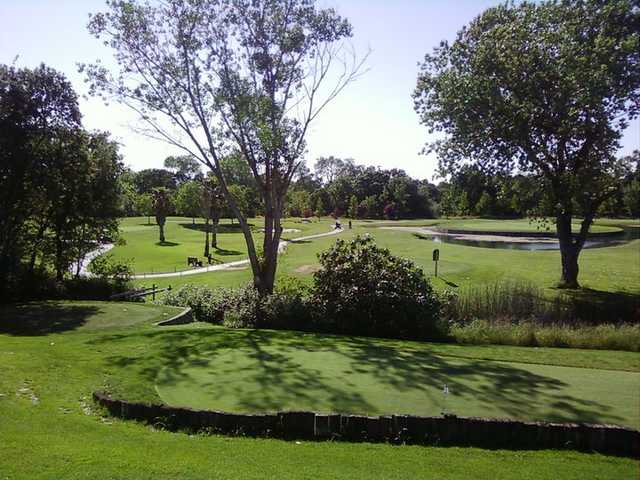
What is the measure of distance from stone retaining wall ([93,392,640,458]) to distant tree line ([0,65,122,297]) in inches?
692

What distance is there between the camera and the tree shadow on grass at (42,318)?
49.5 ft

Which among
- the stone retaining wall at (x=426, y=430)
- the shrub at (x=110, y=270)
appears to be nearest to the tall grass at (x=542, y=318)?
the stone retaining wall at (x=426, y=430)

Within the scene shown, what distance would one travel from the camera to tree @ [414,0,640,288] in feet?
68.2

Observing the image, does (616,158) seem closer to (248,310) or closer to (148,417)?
(248,310)

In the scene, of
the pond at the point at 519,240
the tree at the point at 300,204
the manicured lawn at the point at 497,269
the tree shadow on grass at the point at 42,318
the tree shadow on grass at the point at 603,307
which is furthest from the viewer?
the tree at the point at 300,204

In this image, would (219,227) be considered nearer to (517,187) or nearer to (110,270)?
(110,270)

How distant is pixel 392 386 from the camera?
30.0 ft

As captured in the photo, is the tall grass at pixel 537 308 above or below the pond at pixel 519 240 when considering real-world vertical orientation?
below

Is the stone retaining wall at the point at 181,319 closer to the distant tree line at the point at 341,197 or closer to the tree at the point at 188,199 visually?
the distant tree line at the point at 341,197

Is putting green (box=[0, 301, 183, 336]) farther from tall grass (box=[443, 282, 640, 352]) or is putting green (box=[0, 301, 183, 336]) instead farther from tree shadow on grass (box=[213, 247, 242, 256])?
tree shadow on grass (box=[213, 247, 242, 256])

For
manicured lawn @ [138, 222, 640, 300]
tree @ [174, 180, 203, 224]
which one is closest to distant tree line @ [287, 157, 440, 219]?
tree @ [174, 180, 203, 224]

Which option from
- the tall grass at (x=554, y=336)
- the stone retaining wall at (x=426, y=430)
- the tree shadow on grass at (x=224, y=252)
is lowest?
the tree shadow on grass at (x=224, y=252)

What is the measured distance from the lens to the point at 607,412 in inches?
318

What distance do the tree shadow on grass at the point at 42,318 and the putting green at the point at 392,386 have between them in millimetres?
6470
